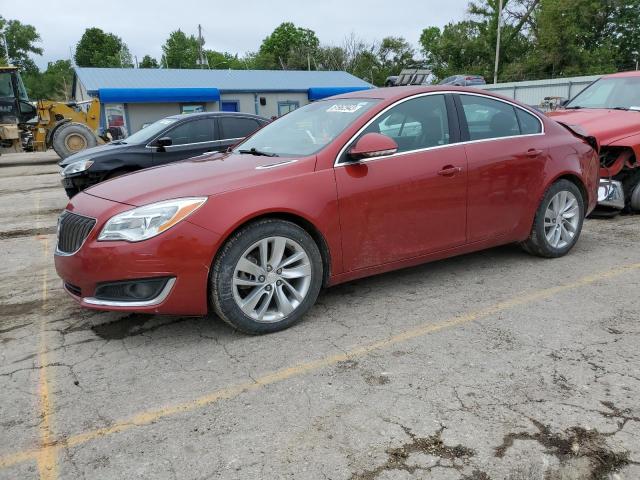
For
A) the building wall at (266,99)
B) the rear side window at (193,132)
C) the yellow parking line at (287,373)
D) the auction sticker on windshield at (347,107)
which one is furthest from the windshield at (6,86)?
the yellow parking line at (287,373)

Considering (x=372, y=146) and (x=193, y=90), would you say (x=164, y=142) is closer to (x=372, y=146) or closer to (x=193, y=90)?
(x=372, y=146)

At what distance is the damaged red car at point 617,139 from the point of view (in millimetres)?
6547

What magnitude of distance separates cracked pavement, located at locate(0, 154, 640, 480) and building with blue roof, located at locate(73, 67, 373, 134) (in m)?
22.5

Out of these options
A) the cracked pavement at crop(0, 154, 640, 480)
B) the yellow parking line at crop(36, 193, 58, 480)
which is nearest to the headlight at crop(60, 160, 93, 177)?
the cracked pavement at crop(0, 154, 640, 480)

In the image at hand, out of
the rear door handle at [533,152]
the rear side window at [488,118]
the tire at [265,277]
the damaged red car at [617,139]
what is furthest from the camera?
the damaged red car at [617,139]

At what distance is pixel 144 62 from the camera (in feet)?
275

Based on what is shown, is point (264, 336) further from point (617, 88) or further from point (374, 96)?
point (617, 88)

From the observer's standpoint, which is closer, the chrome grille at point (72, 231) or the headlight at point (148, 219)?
the headlight at point (148, 219)

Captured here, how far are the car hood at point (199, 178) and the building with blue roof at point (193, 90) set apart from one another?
21835 mm

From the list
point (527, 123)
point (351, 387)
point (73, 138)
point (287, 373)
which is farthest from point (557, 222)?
point (73, 138)

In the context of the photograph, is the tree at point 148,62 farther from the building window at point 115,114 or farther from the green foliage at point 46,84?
the building window at point 115,114

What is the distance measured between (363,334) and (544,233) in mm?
2327

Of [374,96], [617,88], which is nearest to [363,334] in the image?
[374,96]

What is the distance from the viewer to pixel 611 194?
6.57 meters
